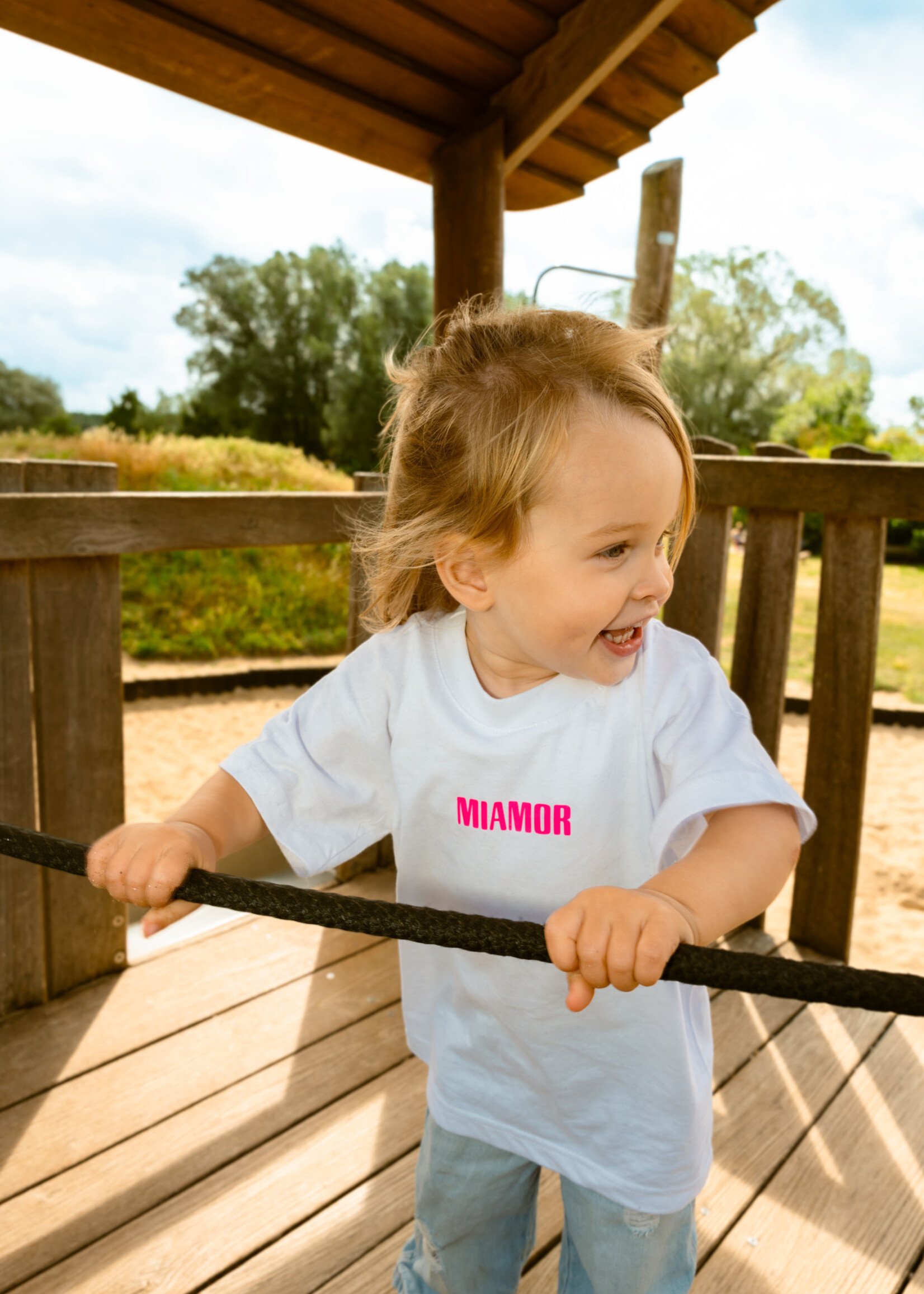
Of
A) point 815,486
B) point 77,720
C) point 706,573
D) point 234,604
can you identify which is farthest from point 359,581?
point 234,604

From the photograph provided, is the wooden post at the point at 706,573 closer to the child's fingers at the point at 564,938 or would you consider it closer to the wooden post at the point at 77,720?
the wooden post at the point at 77,720

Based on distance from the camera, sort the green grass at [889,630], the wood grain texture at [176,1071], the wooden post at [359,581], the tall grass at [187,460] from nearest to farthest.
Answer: the wood grain texture at [176,1071] → the wooden post at [359,581] → the green grass at [889,630] → the tall grass at [187,460]

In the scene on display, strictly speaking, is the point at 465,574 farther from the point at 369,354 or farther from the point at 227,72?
the point at 369,354

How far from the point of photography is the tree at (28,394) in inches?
1223

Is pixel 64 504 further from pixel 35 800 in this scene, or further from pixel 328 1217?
pixel 328 1217

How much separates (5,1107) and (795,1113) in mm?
1558

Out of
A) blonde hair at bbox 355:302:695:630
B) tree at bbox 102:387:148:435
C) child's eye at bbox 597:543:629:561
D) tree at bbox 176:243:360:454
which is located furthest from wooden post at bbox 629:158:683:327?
tree at bbox 176:243:360:454

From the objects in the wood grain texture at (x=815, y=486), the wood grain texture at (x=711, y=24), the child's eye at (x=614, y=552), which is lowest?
the child's eye at (x=614, y=552)

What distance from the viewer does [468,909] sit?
49.1 inches

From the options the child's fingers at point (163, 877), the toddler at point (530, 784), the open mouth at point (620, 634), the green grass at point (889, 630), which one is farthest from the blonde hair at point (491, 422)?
the green grass at point (889, 630)

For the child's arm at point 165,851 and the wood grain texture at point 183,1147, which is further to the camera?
the wood grain texture at point 183,1147

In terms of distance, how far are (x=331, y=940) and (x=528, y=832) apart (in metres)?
1.51

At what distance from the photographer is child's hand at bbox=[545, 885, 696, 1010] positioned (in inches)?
31.2

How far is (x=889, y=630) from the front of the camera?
12.6 m
